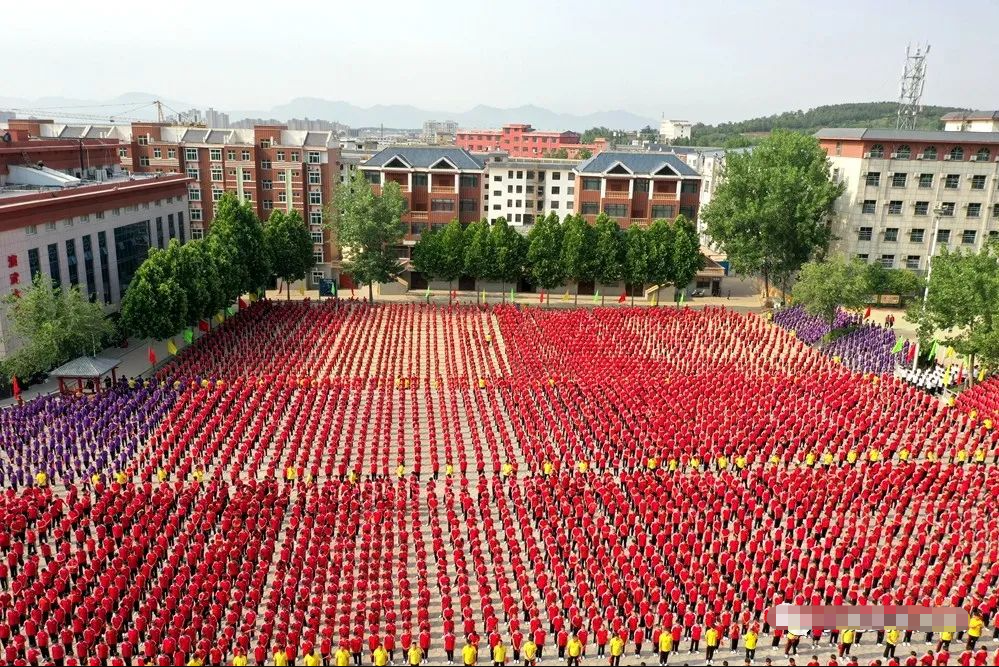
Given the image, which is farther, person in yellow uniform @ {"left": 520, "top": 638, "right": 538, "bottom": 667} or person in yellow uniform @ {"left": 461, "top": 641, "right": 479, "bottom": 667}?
person in yellow uniform @ {"left": 520, "top": 638, "right": 538, "bottom": 667}

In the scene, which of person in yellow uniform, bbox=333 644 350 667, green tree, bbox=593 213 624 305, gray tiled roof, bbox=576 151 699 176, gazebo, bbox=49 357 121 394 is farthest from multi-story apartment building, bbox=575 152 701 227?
person in yellow uniform, bbox=333 644 350 667

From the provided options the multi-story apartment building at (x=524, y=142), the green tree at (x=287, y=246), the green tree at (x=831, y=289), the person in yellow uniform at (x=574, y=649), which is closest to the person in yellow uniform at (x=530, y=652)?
the person in yellow uniform at (x=574, y=649)

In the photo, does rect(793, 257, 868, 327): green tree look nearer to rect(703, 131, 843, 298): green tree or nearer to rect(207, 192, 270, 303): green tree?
rect(703, 131, 843, 298): green tree

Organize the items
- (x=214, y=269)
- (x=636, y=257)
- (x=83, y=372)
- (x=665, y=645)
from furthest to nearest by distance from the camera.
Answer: (x=636, y=257) < (x=214, y=269) < (x=83, y=372) < (x=665, y=645)

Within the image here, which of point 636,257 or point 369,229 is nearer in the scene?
point 369,229

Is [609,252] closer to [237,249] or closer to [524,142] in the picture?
[237,249]

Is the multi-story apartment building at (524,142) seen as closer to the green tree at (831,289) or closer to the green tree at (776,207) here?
the green tree at (776,207)

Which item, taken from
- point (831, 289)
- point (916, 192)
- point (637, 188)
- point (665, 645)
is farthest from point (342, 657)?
point (916, 192)
